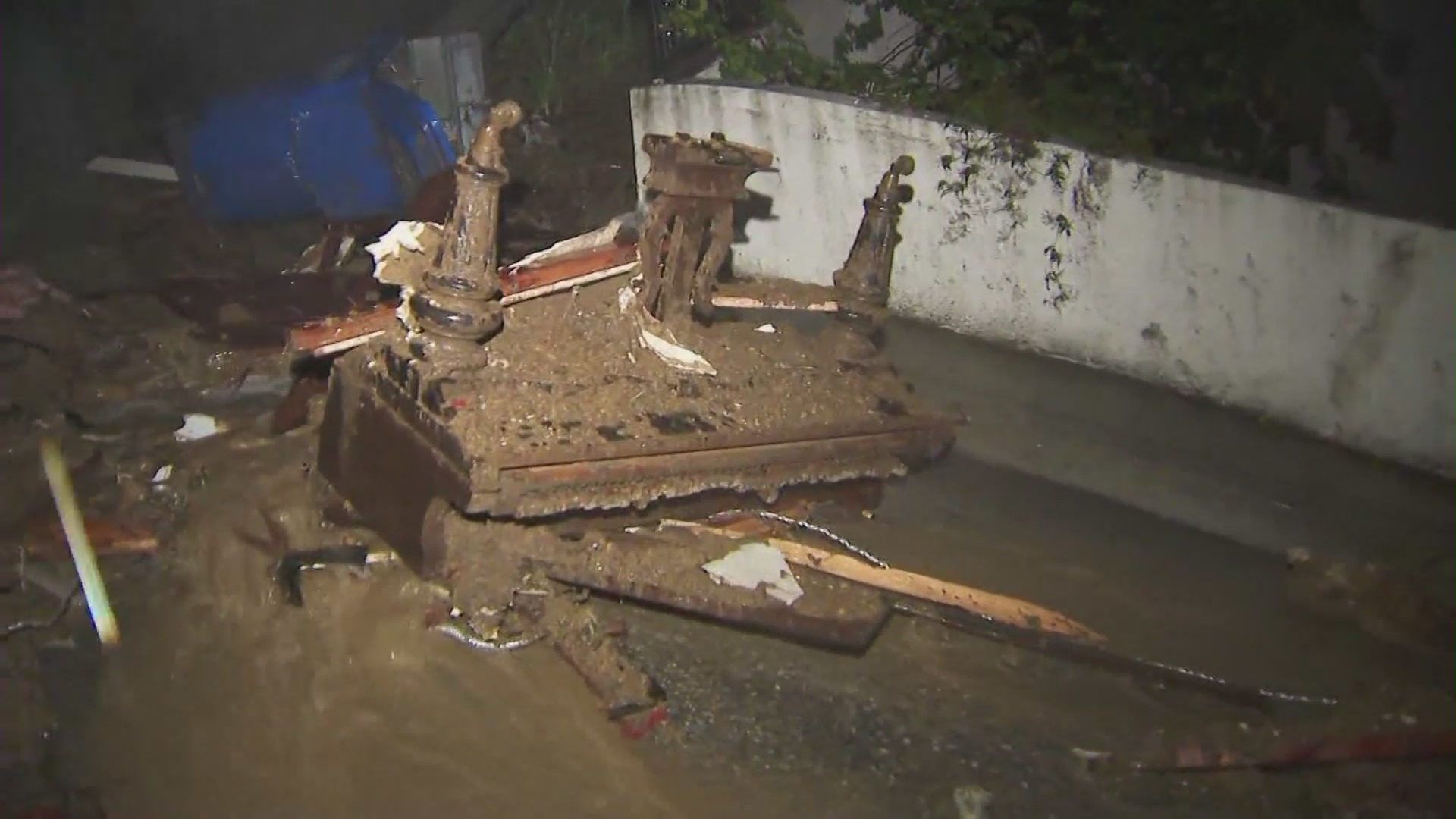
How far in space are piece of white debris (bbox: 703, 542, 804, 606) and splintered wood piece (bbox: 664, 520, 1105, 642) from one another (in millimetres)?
80

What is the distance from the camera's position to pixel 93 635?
381 centimetres

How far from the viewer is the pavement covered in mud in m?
3.29

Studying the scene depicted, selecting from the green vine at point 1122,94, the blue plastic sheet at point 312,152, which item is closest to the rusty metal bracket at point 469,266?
the green vine at point 1122,94

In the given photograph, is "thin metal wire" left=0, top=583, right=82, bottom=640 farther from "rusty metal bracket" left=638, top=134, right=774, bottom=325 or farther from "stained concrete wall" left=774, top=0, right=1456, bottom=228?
"stained concrete wall" left=774, top=0, right=1456, bottom=228

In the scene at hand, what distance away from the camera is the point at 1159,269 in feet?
17.3

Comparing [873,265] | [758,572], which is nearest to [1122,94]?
[873,265]

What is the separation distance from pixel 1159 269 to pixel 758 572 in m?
2.66

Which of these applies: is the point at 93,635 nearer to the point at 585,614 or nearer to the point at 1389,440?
the point at 585,614

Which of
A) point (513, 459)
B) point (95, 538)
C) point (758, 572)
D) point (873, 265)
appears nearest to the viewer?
point (513, 459)

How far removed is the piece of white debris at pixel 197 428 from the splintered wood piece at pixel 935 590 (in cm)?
235

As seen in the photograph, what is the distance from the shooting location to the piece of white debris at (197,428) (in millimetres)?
5051

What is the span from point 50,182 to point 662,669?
7506 millimetres

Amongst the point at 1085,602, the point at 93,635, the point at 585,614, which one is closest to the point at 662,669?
the point at 585,614

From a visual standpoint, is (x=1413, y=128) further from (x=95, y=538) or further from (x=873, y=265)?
(x=95, y=538)
